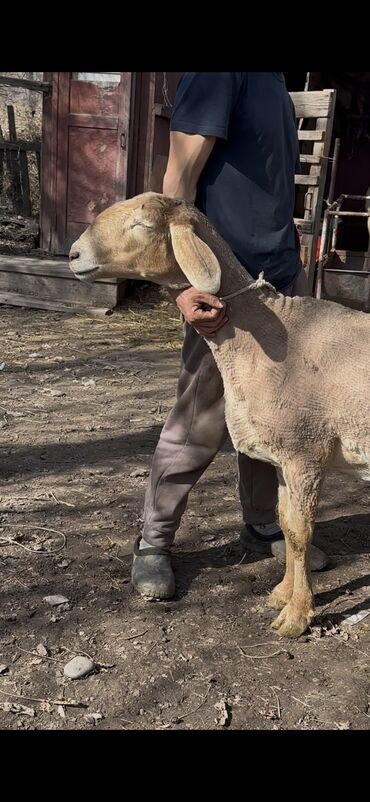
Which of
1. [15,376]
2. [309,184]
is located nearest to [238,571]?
[15,376]

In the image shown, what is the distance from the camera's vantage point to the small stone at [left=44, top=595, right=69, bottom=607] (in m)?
3.06

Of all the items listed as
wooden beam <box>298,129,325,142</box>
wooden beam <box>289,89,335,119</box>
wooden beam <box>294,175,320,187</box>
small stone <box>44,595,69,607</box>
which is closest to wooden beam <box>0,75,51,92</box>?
wooden beam <box>289,89,335,119</box>

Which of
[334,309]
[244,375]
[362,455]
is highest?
[334,309]

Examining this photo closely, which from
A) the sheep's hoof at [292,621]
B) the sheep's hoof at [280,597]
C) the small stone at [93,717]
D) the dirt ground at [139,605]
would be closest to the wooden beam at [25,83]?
the dirt ground at [139,605]

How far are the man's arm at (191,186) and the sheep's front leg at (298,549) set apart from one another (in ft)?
2.19

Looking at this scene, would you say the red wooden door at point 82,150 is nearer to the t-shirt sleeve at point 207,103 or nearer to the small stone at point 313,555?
the t-shirt sleeve at point 207,103

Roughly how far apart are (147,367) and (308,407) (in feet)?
12.9

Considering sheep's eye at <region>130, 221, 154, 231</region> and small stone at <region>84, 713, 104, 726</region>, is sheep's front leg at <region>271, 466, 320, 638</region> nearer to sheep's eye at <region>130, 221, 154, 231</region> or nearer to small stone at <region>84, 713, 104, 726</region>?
small stone at <region>84, 713, 104, 726</region>

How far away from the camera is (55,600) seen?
10.1 feet

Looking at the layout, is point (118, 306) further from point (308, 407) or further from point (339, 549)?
point (308, 407)

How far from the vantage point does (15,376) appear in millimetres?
6109

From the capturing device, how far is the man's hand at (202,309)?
108 inches
